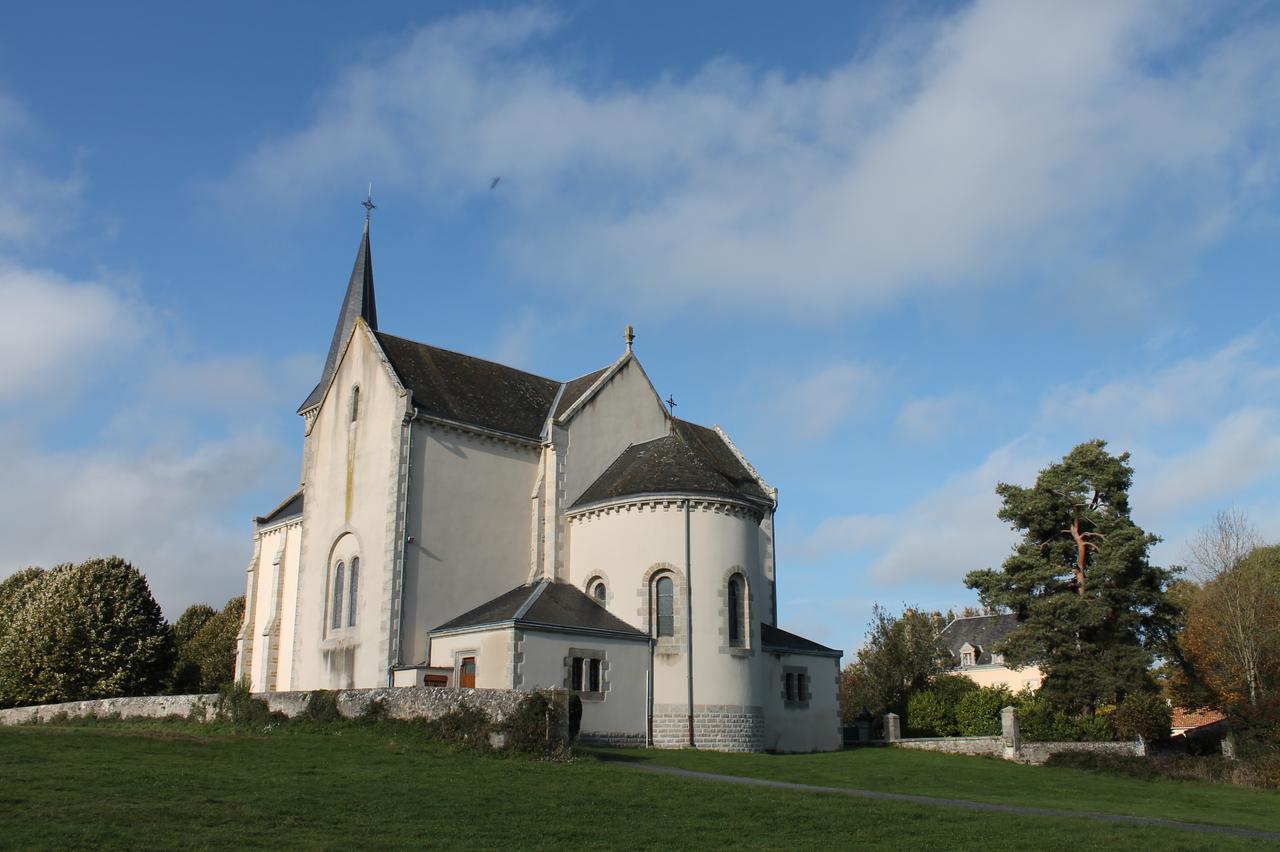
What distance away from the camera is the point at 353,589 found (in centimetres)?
3594

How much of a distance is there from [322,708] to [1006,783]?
16.8m

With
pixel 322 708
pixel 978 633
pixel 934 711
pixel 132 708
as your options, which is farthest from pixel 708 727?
pixel 978 633

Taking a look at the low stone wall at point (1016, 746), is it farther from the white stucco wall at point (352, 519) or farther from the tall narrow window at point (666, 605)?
the white stucco wall at point (352, 519)

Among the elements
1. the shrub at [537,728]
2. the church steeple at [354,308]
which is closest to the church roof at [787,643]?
the shrub at [537,728]

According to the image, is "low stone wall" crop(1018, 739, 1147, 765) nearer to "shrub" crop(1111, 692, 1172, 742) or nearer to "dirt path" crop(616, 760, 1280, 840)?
"shrub" crop(1111, 692, 1172, 742)

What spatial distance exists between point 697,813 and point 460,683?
16.3 meters

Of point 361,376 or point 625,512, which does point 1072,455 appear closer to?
point 625,512

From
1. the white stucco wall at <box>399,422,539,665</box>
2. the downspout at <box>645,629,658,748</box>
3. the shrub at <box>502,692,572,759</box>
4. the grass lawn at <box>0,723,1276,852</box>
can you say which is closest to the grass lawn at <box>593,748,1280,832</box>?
the grass lawn at <box>0,723,1276,852</box>

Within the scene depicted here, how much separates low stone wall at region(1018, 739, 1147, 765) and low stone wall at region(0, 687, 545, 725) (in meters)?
20.1

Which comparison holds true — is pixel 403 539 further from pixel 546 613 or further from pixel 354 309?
pixel 354 309

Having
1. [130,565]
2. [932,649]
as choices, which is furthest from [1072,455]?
[130,565]

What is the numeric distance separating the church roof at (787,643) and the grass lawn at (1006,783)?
438cm

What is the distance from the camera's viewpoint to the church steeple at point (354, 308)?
5619 centimetres

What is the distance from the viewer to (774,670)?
120ft
